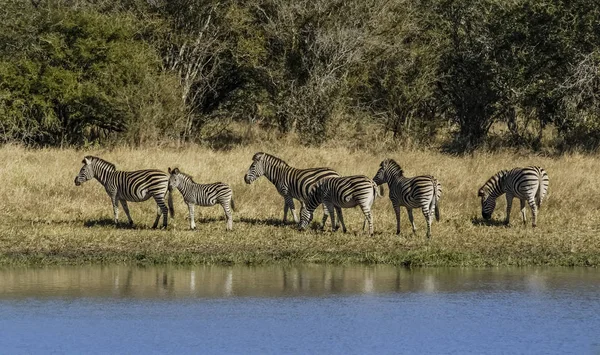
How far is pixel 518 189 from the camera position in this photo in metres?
17.7

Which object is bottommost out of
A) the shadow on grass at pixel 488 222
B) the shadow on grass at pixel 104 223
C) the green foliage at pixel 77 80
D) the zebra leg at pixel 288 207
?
the shadow on grass at pixel 104 223

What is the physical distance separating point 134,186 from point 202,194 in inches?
48.1

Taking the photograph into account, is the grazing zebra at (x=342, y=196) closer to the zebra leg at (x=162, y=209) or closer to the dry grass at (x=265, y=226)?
the dry grass at (x=265, y=226)

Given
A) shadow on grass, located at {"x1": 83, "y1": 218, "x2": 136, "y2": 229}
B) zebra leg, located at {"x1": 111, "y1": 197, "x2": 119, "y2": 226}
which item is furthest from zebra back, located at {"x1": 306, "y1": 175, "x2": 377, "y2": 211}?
zebra leg, located at {"x1": 111, "y1": 197, "x2": 119, "y2": 226}

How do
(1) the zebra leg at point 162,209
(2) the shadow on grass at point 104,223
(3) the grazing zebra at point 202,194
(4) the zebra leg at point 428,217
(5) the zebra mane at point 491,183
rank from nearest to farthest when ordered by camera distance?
(4) the zebra leg at point 428,217 < (3) the grazing zebra at point 202,194 < (1) the zebra leg at point 162,209 < (2) the shadow on grass at point 104,223 < (5) the zebra mane at point 491,183

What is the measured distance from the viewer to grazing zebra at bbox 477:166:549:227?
1759 cm

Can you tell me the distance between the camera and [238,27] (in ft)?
102

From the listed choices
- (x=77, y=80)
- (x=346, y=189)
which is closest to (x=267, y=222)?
(x=346, y=189)

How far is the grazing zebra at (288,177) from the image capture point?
17766mm

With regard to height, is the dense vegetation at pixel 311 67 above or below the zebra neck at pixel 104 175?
above

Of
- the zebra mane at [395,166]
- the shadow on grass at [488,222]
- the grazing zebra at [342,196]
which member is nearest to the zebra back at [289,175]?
the grazing zebra at [342,196]

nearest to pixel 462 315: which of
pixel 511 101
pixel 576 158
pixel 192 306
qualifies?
pixel 192 306

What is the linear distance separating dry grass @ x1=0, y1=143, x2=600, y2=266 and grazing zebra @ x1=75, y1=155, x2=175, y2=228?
323 millimetres

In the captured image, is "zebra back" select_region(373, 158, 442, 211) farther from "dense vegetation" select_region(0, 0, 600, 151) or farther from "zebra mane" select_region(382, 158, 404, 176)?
"dense vegetation" select_region(0, 0, 600, 151)
